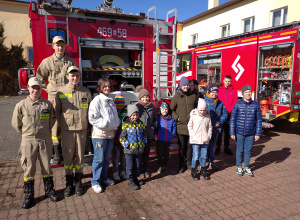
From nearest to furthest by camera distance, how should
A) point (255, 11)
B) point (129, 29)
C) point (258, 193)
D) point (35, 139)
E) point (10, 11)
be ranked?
point (35, 139), point (258, 193), point (129, 29), point (255, 11), point (10, 11)

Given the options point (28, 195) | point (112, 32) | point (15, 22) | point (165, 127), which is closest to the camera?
point (28, 195)

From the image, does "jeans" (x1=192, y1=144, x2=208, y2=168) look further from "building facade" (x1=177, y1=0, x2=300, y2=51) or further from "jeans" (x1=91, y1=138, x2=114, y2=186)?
"building facade" (x1=177, y1=0, x2=300, y2=51)

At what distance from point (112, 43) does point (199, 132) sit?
259cm

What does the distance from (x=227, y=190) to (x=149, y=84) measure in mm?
2812

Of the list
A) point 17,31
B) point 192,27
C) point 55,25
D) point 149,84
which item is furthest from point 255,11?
point 17,31

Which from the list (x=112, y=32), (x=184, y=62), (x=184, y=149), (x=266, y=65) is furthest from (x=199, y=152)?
(x=184, y=62)

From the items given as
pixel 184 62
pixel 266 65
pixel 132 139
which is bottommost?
pixel 132 139

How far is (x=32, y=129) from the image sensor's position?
3137mm

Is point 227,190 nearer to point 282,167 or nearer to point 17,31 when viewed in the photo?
point 282,167

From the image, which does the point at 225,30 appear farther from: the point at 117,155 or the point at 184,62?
the point at 117,155

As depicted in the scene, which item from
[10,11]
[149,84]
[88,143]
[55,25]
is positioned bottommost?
[88,143]

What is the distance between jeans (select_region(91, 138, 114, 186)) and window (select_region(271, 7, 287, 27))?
43.5 ft

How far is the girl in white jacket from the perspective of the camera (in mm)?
3422

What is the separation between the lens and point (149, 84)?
219 inches
